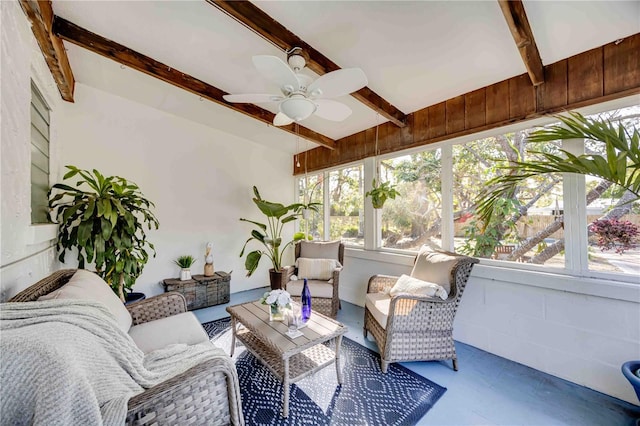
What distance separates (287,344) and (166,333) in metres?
0.87

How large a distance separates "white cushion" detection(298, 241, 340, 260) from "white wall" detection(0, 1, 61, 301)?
2.66m

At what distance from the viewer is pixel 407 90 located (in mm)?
2676

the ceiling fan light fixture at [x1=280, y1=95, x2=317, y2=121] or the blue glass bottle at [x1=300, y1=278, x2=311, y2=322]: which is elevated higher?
the ceiling fan light fixture at [x1=280, y1=95, x2=317, y2=121]

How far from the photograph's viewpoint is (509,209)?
7.93 feet

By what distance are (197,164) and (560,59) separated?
439 centimetres

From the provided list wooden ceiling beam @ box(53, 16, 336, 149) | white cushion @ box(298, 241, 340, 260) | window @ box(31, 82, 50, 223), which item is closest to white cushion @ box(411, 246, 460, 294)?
white cushion @ box(298, 241, 340, 260)

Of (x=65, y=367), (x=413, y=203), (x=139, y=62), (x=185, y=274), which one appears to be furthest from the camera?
(x=185, y=274)

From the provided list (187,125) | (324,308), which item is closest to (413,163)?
(324,308)

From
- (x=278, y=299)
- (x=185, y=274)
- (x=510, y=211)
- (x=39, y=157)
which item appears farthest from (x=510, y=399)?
(x=39, y=157)

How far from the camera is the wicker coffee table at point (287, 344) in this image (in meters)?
1.68

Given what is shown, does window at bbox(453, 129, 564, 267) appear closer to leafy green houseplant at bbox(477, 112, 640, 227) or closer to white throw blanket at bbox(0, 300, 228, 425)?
leafy green houseplant at bbox(477, 112, 640, 227)

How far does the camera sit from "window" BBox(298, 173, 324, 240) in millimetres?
4629

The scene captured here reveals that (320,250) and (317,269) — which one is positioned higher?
(320,250)

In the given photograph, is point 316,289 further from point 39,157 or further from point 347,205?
point 39,157
